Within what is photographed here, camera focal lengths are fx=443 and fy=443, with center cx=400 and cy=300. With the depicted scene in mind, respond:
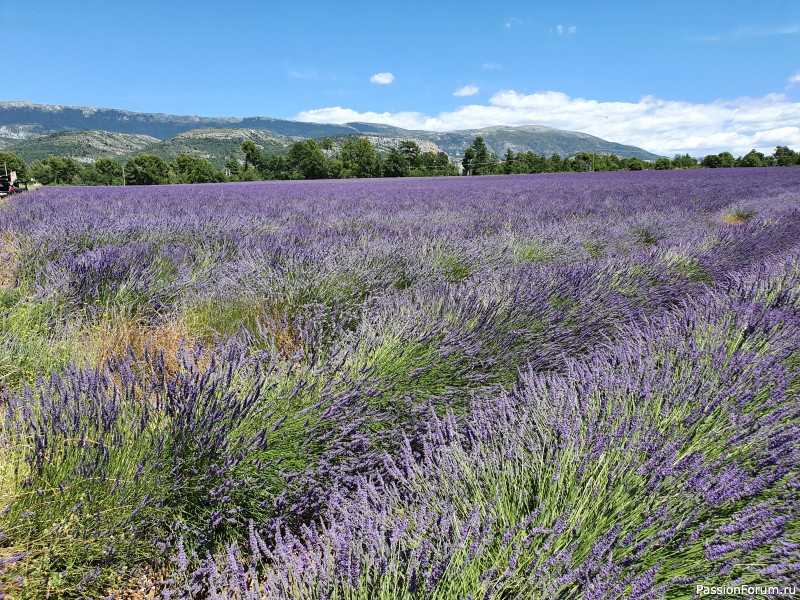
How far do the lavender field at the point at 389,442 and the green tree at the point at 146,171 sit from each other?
195 ft

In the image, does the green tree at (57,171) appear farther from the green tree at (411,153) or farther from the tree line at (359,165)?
the green tree at (411,153)

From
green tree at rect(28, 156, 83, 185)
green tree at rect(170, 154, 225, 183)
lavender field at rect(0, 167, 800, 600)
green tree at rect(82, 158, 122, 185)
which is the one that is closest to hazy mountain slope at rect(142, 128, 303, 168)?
green tree at rect(28, 156, 83, 185)

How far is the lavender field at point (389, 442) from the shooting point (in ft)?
3.17

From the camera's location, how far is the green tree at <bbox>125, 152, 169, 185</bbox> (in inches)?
2127

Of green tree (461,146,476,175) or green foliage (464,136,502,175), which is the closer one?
green foliage (464,136,502,175)

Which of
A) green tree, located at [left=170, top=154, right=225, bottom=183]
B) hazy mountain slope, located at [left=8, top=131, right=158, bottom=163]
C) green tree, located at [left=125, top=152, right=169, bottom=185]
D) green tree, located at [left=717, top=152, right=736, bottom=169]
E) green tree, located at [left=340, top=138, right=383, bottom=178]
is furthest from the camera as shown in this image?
hazy mountain slope, located at [left=8, top=131, right=158, bottom=163]

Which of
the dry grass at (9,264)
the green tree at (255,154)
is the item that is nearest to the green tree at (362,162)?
the green tree at (255,154)

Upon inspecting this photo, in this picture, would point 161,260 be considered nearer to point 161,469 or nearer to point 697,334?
point 161,469

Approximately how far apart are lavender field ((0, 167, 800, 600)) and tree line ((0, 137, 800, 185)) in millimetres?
45508

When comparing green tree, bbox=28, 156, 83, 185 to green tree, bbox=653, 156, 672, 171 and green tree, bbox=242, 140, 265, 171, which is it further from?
green tree, bbox=653, 156, 672, 171

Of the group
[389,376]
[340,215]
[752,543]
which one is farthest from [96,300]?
[340,215]

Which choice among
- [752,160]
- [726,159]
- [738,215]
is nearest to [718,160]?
[726,159]

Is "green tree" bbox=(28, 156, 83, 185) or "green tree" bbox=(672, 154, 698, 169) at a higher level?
"green tree" bbox=(672, 154, 698, 169)

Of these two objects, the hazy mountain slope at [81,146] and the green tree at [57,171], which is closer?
the green tree at [57,171]
